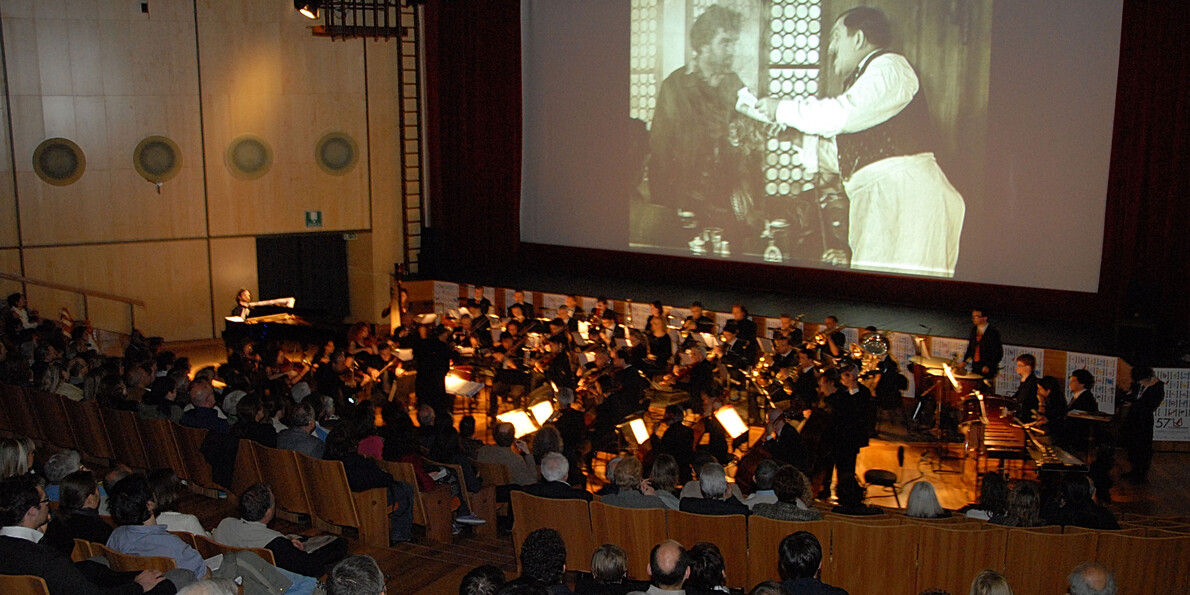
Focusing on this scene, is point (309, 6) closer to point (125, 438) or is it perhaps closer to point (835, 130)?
point (835, 130)

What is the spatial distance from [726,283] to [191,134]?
8560 mm

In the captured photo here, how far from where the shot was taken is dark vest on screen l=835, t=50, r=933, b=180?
529 inches

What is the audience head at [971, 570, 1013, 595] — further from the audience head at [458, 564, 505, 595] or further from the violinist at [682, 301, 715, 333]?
the violinist at [682, 301, 715, 333]

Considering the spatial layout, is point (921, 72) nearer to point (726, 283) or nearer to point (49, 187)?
point (726, 283)

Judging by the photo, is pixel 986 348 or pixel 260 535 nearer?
pixel 260 535

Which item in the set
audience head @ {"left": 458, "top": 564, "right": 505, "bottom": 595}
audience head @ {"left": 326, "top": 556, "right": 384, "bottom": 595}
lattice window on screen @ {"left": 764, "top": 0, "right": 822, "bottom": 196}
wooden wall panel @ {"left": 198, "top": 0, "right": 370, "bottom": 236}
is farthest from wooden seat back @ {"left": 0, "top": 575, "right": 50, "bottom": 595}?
wooden wall panel @ {"left": 198, "top": 0, "right": 370, "bottom": 236}

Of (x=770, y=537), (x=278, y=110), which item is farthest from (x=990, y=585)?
(x=278, y=110)

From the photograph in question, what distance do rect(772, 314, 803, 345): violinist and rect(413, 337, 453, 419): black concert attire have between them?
376 centimetres

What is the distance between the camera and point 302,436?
7.42 m

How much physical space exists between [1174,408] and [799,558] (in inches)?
292

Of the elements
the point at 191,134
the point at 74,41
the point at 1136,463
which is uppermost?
the point at 74,41

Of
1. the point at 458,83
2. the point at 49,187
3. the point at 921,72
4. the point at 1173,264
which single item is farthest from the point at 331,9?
the point at 1173,264

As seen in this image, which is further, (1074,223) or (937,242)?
(937,242)

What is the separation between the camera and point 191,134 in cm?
1586
